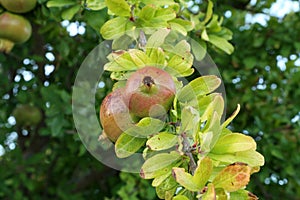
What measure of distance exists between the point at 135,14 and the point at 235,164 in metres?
0.43

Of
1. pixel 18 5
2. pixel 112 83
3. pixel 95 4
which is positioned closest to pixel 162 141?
pixel 95 4

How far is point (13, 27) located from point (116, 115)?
2.98 ft

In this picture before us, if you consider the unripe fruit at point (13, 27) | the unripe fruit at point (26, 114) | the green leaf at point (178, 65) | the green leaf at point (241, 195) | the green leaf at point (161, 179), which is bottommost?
the unripe fruit at point (26, 114)

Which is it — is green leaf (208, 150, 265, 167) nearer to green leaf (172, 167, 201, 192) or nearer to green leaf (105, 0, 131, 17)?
green leaf (172, 167, 201, 192)

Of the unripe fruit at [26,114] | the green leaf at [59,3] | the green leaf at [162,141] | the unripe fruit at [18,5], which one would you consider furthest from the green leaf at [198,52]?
the unripe fruit at [26,114]

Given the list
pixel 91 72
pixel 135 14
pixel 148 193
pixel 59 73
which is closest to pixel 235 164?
pixel 135 14

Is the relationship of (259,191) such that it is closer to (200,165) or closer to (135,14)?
(135,14)

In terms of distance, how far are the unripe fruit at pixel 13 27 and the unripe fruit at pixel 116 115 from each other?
2.86ft

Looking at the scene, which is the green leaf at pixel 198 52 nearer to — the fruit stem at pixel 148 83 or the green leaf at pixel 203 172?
the fruit stem at pixel 148 83

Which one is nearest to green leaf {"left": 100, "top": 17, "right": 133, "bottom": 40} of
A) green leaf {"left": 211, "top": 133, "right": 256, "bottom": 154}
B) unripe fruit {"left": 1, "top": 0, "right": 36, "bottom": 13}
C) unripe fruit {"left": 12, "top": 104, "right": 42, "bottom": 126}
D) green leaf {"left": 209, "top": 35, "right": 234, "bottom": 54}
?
green leaf {"left": 211, "top": 133, "right": 256, "bottom": 154}

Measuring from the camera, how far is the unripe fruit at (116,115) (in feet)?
2.40

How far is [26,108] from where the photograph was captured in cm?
212

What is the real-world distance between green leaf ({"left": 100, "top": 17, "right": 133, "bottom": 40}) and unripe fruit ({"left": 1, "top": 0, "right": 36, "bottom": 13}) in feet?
2.07

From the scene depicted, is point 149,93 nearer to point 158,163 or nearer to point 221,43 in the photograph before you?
point 158,163
